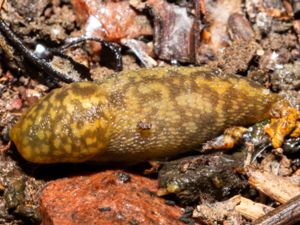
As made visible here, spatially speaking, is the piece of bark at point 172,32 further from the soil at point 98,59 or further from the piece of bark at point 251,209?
the piece of bark at point 251,209

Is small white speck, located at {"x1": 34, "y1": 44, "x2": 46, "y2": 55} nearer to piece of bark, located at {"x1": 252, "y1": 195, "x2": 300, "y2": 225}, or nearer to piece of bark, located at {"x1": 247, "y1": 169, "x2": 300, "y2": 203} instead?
piece of bark, located at {"x1": 247, "y1": 169, "x2": 300, "y2": 203}

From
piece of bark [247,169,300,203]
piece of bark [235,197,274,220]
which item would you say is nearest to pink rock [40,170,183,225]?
piece of bark [235,197,274,220]

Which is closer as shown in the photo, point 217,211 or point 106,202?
point 106,202

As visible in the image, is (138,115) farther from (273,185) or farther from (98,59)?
(273,185)

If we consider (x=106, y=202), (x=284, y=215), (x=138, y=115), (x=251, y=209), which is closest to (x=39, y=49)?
(x=138, y=115)

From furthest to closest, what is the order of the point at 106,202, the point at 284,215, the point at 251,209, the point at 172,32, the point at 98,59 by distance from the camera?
the point at 98,59 → the point at 172,32 → the point at 251,209 → the point at 106,202 → the point at 284,215

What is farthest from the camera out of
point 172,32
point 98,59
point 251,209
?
point 98,59

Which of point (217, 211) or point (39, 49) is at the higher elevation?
point (39, 49)
